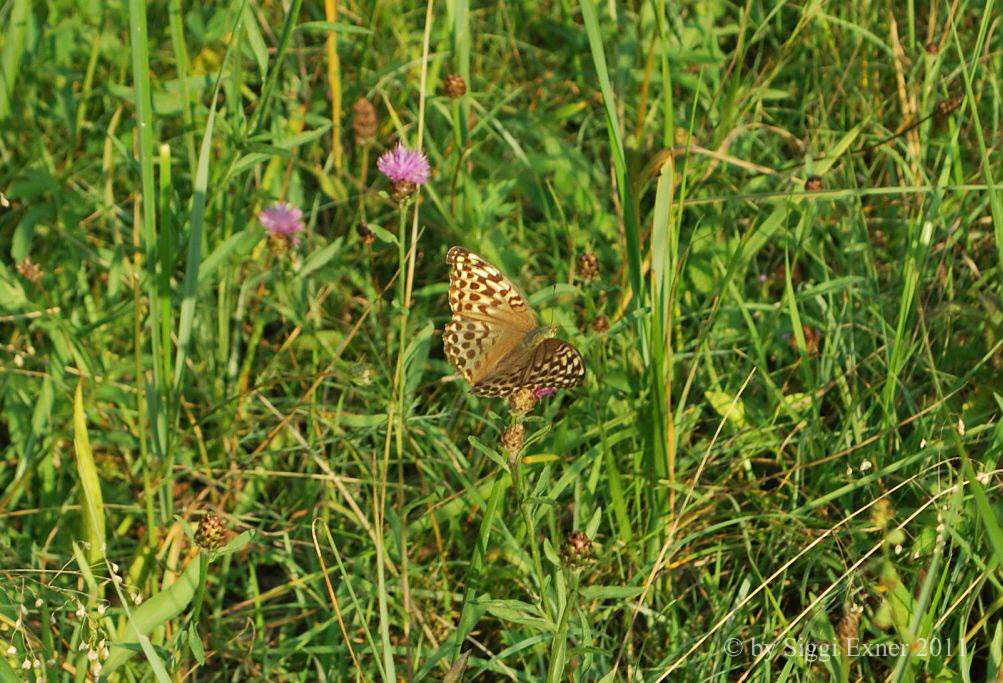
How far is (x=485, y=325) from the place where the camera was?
2514 millimetres

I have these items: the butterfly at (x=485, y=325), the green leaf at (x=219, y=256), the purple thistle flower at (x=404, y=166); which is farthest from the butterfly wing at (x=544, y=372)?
the green leaf at (x=219, y=256)

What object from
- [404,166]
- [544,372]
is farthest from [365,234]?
[544,372]

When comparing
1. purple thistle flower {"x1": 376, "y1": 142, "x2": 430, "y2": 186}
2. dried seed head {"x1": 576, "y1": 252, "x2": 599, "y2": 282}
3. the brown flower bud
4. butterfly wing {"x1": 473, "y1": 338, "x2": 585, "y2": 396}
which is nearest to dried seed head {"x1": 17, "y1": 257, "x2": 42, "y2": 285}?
the brown flower bud

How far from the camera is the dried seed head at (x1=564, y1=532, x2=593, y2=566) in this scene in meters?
1.87

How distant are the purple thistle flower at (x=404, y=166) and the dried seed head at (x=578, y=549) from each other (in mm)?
928

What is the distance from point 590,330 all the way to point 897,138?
45.4 inches

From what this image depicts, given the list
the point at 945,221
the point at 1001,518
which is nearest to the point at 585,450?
the point at 1001,518

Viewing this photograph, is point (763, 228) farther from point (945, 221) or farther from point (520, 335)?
point (520, 335)

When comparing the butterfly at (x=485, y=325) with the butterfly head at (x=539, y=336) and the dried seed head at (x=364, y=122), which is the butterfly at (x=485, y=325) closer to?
the butterfly head at (x=539, y=336)

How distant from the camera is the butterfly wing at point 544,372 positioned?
7.07 ft

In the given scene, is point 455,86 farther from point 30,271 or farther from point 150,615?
point 150,615

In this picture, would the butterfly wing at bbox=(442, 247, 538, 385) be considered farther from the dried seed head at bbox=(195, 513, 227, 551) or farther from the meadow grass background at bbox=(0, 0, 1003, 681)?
the dried seed head at bbox=(195, 513, 227, 551)

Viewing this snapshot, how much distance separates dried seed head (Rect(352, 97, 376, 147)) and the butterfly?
88 cm

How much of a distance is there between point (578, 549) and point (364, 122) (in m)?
1.75
